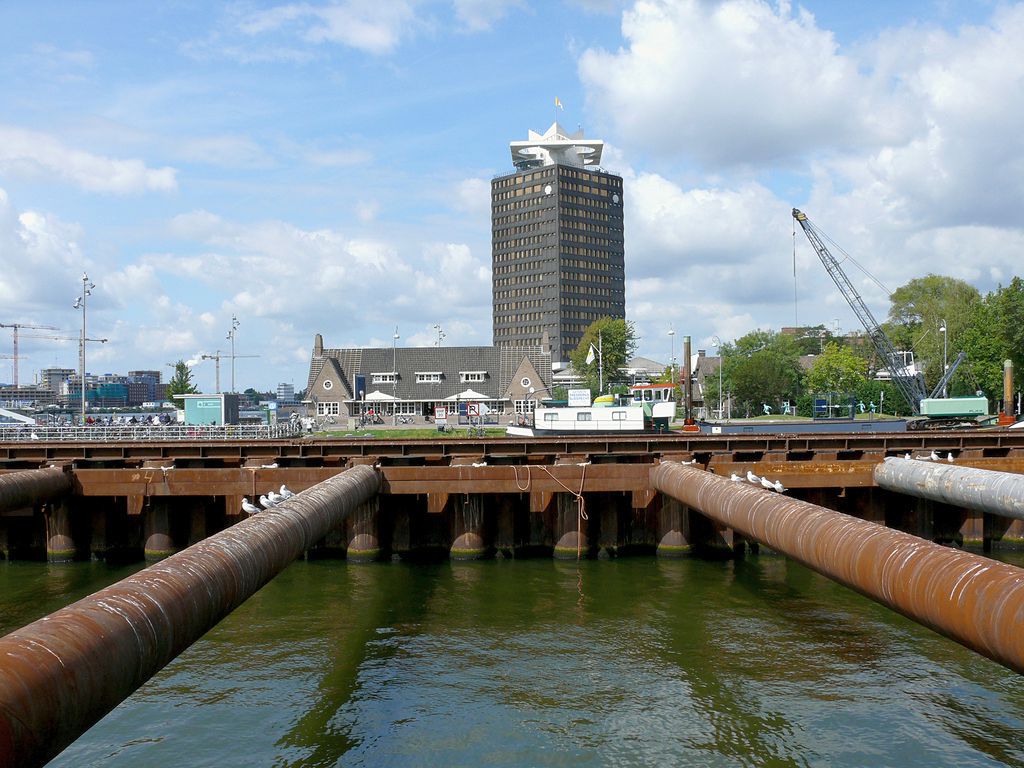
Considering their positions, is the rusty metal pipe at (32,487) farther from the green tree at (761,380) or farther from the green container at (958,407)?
the green tree at (761,380)

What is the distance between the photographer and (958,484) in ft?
61.9

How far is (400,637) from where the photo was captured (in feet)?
53.7

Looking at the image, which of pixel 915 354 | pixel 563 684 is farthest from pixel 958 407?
pixel 563 684

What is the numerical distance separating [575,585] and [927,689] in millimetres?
8532

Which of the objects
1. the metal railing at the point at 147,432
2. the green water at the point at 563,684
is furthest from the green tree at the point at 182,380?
the green water at the point at 563,684

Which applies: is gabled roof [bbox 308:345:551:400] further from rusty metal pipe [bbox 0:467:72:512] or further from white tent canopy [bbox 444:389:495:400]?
rusty metal pipe [bbox 0:467:72:512]

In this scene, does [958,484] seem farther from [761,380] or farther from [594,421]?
[761,380]

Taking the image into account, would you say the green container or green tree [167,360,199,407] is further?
green tree [167,360,199,407]

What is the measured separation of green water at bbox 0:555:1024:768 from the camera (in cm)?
1159

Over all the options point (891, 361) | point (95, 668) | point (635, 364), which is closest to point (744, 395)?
point (891, 361)

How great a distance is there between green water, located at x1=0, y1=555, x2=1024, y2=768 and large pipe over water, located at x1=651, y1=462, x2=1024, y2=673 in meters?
2.72

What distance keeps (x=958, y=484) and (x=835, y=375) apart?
3607 inches

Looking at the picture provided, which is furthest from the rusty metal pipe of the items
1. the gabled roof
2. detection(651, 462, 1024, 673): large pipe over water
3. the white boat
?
the gabled roof

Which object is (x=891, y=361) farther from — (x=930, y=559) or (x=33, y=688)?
(x=33, y=688)
